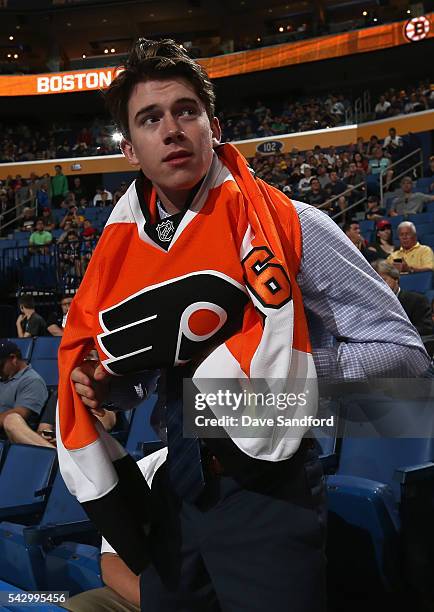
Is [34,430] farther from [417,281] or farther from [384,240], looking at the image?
[384,240]

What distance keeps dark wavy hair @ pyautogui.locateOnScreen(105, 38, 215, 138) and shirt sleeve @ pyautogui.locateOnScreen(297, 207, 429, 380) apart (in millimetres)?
281

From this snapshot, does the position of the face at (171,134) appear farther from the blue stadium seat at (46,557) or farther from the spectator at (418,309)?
the spectator at (418,309)

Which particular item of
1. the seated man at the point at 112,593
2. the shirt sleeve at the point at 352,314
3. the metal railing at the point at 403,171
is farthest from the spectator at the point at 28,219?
the shirt sleeve at the point at 352,314

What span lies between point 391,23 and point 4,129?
10673mm

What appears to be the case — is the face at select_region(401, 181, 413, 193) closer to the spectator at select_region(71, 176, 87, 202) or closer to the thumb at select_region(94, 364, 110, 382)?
the thumb at select_region(94, 364, 110, 382)

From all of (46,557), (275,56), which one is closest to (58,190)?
(275,56)

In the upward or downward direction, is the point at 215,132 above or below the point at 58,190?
below

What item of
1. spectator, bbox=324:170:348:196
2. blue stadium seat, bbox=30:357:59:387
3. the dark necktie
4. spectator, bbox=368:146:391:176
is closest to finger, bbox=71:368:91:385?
the dark necktie

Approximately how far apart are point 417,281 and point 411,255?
460mm

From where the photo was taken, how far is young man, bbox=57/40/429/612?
1018 mm

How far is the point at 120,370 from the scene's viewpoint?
1111 millimetres

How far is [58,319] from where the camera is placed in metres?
8.18

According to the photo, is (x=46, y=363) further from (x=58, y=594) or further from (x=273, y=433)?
(x=273, y=433)

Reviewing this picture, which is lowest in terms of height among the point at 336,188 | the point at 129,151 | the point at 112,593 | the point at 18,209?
the point at 112,593
